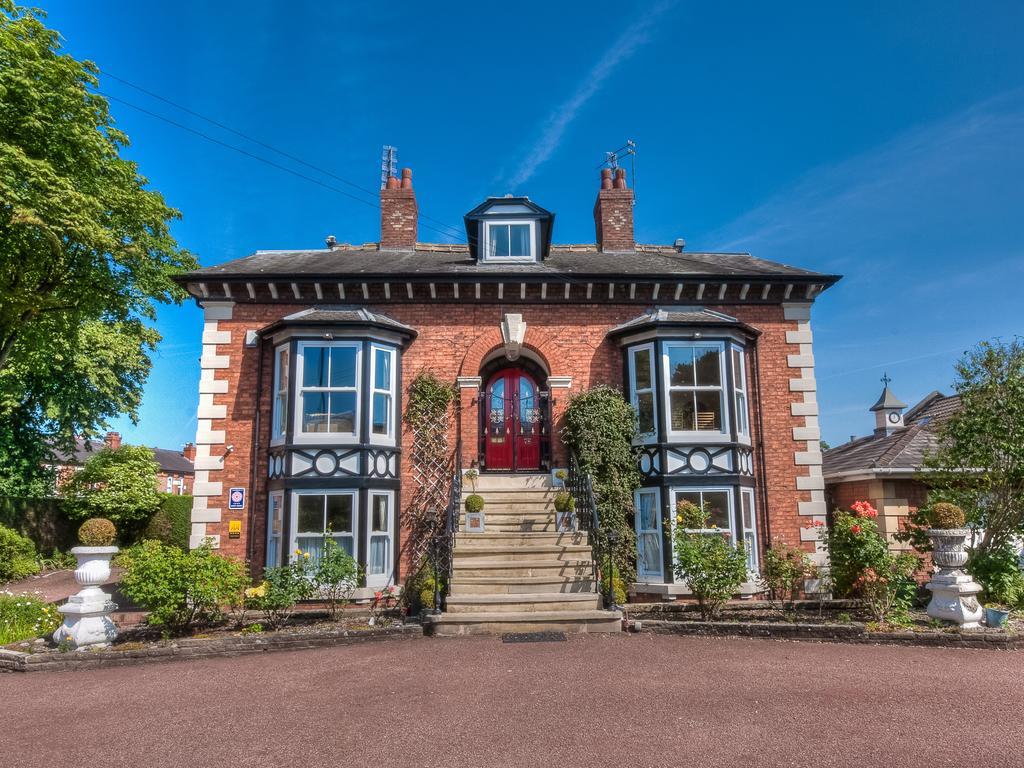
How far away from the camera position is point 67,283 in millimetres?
14102

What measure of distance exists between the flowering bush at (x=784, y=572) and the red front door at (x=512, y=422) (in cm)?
480

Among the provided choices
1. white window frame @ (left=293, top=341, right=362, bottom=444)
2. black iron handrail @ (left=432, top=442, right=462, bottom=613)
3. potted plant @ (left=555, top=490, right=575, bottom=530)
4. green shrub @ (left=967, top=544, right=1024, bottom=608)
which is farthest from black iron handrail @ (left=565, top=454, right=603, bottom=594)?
green shrub @ (left=967, top=544, right=1024, bottom=608)

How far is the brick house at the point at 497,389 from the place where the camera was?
37.6 feet

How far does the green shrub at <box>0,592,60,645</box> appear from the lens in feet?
30.1

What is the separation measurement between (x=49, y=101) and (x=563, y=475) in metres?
12.4

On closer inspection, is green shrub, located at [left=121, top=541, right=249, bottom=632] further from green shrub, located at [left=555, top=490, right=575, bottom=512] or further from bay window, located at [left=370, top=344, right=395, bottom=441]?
green shrub, located at [left=555, top=490, right=575, bottom=512]

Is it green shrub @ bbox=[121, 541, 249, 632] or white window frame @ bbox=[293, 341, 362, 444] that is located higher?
white window frame @ bbox=[293, 341, 362, 444]

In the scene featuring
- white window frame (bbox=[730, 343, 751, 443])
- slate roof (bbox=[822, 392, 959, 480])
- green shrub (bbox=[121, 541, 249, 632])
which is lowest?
green shrub (bbox=[121, 541, 249, 632])

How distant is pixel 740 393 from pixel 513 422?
4.70 meters

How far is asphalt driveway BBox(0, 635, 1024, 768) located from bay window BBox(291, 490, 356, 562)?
3224 millimetres

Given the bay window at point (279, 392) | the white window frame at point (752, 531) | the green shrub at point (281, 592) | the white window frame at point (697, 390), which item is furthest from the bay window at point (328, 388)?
the white window frame at point (752, 531)

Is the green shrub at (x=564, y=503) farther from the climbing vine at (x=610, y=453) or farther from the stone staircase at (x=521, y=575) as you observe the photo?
the climbing vine at (x=610, y=453)

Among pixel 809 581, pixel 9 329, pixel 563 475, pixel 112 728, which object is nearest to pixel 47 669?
pixel 112 728

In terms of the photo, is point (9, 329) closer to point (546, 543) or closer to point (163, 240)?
point (163, 240)
